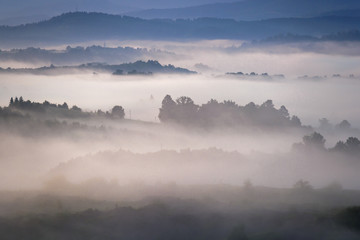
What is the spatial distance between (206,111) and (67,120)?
4580 cm

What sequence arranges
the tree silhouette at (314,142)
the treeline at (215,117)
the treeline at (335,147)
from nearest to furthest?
the treeline at (335,147) < the tree silhouette at (314,142) < the treeline at (215,117)

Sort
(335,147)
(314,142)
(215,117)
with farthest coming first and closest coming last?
(215,117), (314,142), (335,147)

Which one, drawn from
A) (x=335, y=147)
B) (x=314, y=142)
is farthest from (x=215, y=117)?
(x=335, y=147)

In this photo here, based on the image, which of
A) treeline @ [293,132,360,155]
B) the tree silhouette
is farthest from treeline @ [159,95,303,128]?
treeline @ [293,132,360,155]

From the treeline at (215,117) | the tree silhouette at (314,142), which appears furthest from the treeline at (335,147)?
the treeline at (215,117)

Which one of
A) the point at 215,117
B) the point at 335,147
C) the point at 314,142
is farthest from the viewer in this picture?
the point at 215,117

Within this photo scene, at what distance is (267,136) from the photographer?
18912 centimetres

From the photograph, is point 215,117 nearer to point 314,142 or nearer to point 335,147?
point 314,142

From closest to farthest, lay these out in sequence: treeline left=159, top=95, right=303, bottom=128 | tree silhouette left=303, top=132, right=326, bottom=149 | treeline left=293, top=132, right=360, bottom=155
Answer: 1. treeline left=293, top=132, right=360, bottom=155
2. tree silhouette left=303, top=132, right=326, bottom=149
3. treeline left=159, top=95, right=303, bottom=128

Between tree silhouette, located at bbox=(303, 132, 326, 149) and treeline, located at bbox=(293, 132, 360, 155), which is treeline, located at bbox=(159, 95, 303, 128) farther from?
treeline, located at bbox=(293, 132, 360, 155)

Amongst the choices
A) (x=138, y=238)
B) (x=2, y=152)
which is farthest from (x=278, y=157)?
(x=2, y=152)

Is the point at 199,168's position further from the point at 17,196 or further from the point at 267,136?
the point at 267,136

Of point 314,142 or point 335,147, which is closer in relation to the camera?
point 335,147

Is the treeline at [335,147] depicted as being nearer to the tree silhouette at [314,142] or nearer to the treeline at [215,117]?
the tree silhouette at [314,142]
